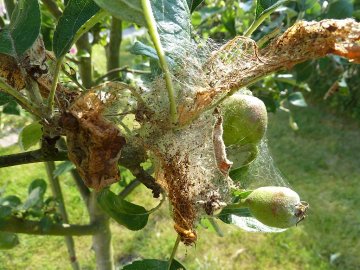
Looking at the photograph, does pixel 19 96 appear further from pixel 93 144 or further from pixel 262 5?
pixel 262 5

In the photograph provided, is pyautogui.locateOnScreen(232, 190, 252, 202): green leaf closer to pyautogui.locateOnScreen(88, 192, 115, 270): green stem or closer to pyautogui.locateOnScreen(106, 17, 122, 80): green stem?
pyautogui.locateOnScreen(88, 192, 115, 270): green stem

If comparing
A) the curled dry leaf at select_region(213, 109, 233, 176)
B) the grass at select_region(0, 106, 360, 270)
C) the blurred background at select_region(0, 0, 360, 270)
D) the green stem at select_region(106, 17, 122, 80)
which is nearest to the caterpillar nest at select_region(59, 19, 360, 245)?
the curled dry leaf at select_region(213, 109, 233, 176)

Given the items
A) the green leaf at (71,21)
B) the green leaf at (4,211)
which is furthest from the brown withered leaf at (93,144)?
the green leaf at (4,211)

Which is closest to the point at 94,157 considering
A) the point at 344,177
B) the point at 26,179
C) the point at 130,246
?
the point at 130,246

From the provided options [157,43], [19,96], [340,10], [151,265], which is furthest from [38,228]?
[340,10]

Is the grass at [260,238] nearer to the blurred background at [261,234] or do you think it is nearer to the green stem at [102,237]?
the blurred background at [261,234]

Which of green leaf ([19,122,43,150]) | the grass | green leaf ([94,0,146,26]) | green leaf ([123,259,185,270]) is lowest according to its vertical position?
the grass
